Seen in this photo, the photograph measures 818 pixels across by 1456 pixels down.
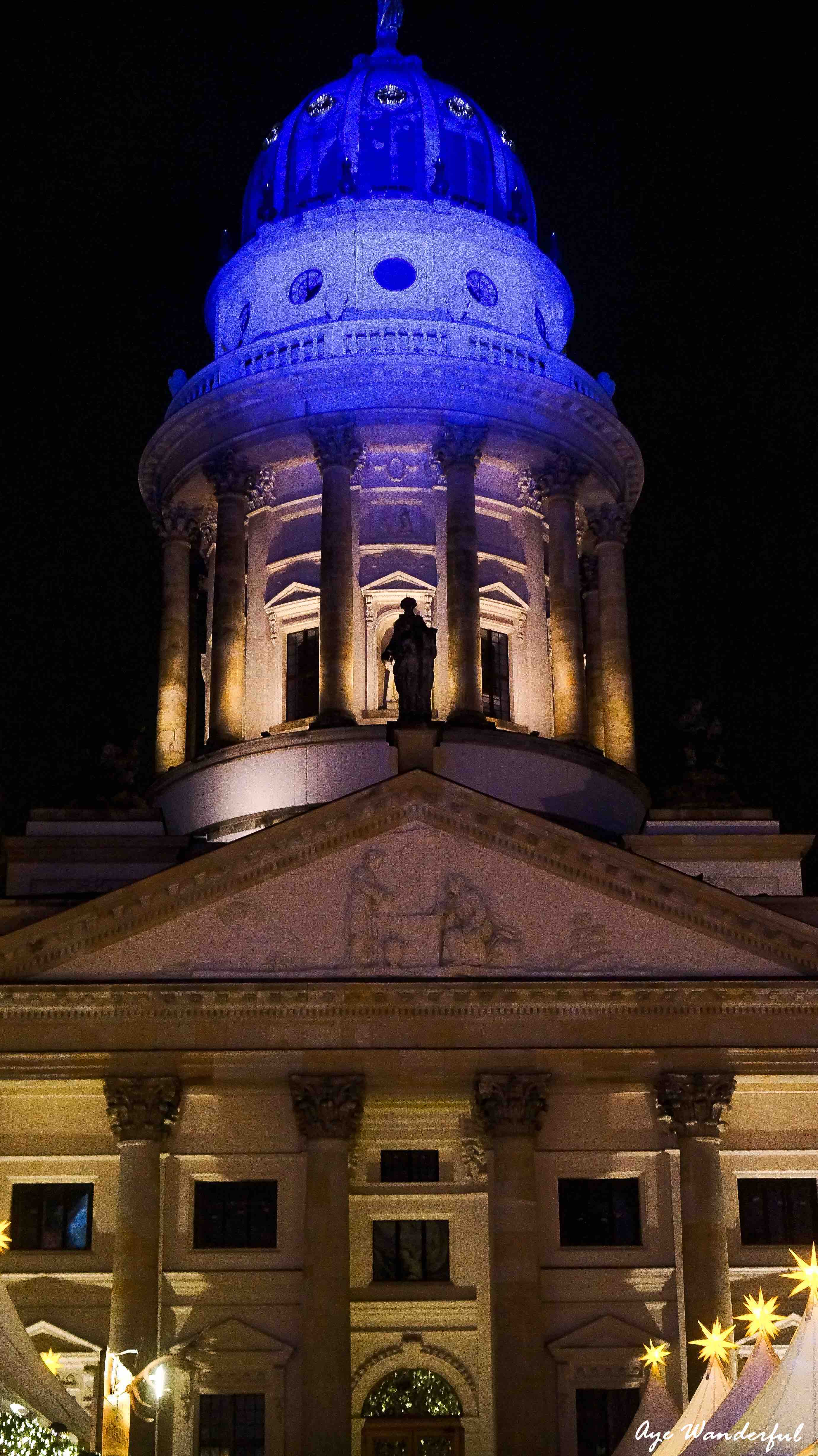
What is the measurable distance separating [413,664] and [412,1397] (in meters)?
15.8

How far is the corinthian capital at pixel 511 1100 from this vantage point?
42750mm

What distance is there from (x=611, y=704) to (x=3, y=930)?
67.3 ft

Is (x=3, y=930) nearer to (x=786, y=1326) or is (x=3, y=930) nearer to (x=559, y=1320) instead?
(x=559, y=1320)

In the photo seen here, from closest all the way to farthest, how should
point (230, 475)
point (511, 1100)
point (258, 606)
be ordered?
1. point (511, 1100)
2. point (258, 606)
3. point (230, 475)

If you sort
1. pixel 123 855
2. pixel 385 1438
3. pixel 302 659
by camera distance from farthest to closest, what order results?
pixel 302 659 < pixel 123 855 < pixel 385 1438

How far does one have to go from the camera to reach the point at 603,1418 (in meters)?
42.7

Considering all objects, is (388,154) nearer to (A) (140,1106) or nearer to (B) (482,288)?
(B) (482,288)

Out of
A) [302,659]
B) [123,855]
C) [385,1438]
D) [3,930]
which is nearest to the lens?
[385,1438]

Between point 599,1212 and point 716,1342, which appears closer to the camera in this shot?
point 716,1342

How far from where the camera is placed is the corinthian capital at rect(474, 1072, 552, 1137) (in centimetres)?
4275

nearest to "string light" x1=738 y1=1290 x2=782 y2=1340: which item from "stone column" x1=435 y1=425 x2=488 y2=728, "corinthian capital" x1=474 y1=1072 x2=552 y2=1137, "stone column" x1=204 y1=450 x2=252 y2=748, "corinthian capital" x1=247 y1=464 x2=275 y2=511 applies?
"corinthian capital" x1=474 y1=1072 x2=552 y2=1137

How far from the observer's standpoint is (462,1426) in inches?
1690

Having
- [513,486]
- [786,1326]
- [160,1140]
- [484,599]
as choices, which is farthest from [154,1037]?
[513,486]

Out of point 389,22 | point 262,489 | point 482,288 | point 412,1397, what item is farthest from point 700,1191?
point 389,22
